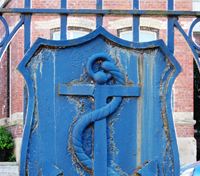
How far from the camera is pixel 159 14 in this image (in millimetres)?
3977

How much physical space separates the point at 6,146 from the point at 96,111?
45.7ft

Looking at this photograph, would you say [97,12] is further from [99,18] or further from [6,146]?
[6,146]

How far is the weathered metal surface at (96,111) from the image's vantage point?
3742 millimetres

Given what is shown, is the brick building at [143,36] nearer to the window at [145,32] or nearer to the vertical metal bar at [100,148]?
the window at [145,32]

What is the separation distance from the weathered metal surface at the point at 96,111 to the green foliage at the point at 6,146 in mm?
13617

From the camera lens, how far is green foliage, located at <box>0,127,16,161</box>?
17.4 metres

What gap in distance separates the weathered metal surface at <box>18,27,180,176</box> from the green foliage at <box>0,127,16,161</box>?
1362 centimetres

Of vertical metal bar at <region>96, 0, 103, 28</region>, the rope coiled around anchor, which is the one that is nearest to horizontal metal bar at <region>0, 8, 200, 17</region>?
vertical metal bar at <region>96, 0, 103, 28</region>

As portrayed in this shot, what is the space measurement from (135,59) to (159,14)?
0.32m

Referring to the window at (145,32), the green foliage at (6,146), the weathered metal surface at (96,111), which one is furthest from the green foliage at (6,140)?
the weathered metal surface at (96,111)

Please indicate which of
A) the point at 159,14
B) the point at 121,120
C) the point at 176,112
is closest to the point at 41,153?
the point at 121,120

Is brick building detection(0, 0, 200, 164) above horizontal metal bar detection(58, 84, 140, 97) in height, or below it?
above

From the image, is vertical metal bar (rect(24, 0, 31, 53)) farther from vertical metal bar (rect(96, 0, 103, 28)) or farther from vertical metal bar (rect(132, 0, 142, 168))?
vertical metal bar (rect(132, 0, 142, 168))

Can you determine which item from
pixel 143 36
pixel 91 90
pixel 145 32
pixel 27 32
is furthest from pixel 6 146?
pixel 91 90
